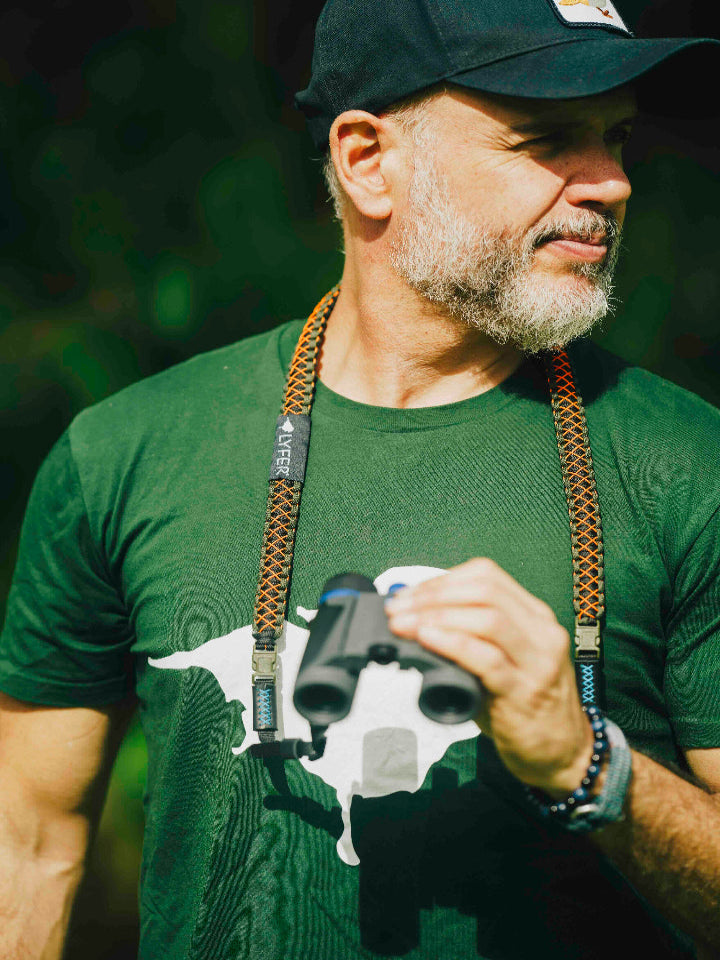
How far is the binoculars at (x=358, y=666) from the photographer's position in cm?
145

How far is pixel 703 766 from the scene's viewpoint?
1961 mm

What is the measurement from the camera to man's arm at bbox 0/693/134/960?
229 cm

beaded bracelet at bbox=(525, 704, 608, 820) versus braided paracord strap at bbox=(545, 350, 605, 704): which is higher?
braided paracord strap at bbox=(545, 350, 605, 704)

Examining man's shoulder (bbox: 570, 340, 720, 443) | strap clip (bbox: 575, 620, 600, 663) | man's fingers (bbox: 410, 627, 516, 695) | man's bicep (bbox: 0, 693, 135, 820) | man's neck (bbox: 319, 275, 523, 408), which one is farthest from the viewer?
man's bicep (bbox: 0, 693, 135, 820)

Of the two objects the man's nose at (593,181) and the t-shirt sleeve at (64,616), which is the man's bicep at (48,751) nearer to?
the t-shirt sleeve at (64,616)

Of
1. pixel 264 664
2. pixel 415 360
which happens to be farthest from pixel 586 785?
pixel 415 360

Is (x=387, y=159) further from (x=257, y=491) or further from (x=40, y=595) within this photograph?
(x=40, y=595)

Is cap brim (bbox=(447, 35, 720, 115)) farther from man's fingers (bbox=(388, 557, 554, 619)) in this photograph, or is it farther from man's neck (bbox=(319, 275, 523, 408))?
man's fingers (bbox=(388, 557, 554, 619))

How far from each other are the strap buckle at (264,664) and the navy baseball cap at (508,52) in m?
1.21

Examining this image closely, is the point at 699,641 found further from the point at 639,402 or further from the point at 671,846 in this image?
the point at 639,402

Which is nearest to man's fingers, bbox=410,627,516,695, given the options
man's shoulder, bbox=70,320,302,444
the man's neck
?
the man's neck

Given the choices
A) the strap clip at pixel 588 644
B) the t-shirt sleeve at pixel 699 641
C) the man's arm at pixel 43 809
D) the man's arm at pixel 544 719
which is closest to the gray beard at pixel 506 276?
the t-shirt sleeve at pixel 699 641

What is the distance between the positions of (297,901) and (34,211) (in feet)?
Result: 9.42

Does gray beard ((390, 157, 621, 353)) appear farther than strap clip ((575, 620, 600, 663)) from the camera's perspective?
Yes
